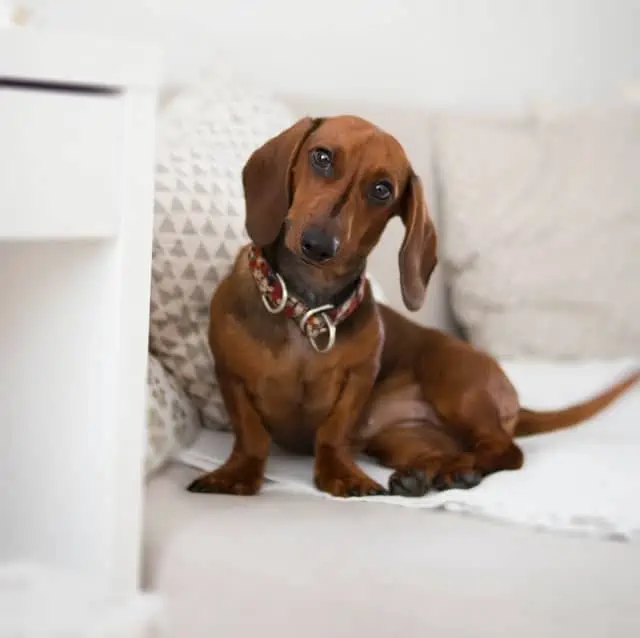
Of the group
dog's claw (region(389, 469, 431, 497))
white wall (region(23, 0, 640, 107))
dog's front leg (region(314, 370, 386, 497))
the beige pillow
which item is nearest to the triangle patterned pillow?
dog's front leg (region(314, 370, 386, 497))

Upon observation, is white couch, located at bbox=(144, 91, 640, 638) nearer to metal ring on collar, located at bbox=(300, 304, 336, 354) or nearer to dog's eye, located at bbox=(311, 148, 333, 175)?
metal ring on collar, located at bbox=(300, 304, 336, 354)

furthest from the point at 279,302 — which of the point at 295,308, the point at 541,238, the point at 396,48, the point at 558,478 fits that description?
the point at 396,48

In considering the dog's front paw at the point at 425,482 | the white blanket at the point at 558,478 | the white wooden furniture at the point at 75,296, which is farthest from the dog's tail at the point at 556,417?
the white wooden furniture at the point at 75,296

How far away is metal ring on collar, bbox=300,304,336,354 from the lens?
118 cm

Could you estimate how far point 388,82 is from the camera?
6.53 feet

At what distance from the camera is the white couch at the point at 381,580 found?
0.90 m

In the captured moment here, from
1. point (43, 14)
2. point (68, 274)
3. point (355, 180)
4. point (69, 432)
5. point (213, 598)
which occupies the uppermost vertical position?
point (43, 14)

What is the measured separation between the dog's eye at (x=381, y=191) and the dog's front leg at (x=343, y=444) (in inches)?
8.3

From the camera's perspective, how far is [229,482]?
1118 mm

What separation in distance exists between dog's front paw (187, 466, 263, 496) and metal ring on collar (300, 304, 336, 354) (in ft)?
0.53

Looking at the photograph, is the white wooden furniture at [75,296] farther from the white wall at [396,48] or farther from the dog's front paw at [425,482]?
the white wall at [396,48]

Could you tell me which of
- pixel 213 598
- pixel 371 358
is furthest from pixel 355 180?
pixel 213 598

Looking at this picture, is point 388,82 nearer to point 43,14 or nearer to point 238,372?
point 43,14

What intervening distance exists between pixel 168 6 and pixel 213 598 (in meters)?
1.12
